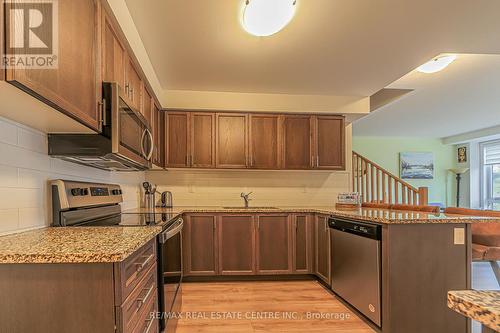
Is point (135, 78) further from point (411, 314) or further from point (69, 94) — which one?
point (411, 314)

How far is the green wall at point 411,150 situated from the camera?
807 cm

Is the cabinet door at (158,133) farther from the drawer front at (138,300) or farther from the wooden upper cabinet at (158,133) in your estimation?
the drawer front at (138,300)

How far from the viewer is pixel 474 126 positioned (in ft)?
21.8

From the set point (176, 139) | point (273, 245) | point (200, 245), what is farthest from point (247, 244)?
point (176, 139)

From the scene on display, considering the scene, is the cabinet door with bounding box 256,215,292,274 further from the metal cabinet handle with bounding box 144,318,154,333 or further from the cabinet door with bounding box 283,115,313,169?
the metal cabinet handle with bounding box 144,318,154,333

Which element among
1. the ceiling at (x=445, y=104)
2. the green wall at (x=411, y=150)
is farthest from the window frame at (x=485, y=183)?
the ceiling at (x=445, y=104)

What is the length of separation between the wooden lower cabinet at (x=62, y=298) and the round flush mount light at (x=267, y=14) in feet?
5.57

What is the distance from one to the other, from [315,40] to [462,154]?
24.5 feet

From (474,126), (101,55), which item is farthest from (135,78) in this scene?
(474,126)

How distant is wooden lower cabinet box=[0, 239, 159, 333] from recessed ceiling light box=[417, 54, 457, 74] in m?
3.40

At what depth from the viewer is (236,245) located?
3475 mm

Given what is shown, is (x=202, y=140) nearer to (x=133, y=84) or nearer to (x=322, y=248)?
(x=133, y=84)

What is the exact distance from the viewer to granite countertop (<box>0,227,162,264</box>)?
103 centimetres

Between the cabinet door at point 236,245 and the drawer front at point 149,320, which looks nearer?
the drawer front at point 149,320
